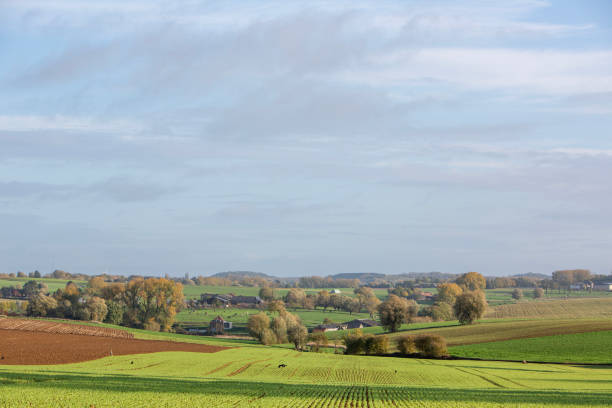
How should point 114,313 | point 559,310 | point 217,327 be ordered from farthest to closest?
point 559,310
point 217,327
point 114,313

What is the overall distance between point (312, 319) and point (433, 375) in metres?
125

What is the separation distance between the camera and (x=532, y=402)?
4209 centimetres

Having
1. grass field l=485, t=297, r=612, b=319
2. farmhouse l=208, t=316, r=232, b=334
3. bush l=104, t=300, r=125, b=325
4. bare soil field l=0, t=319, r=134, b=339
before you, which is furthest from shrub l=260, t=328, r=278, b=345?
grass field l=485, t=297, r=612, b=319

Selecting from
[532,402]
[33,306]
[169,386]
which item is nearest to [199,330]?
[33,306]

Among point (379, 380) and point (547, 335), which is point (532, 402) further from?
point (547, 335)

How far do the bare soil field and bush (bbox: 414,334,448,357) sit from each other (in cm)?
5690

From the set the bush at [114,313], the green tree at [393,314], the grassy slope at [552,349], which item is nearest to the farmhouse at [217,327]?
the bush at [114,313]

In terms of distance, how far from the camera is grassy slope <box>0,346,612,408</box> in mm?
38750

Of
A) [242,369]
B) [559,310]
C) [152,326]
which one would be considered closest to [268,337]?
[152,326]

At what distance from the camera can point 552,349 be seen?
91000 millimetres

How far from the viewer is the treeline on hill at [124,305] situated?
15500cm

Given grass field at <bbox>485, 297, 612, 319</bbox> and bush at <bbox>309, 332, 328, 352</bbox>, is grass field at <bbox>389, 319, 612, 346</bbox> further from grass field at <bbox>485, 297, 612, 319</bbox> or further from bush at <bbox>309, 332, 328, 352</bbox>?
grass field at <bbox>485, 297, 612, 319</bbox>

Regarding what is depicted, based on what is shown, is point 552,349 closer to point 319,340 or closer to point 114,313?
→ point 319,340

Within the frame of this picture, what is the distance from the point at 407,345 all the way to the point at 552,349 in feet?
74.8
